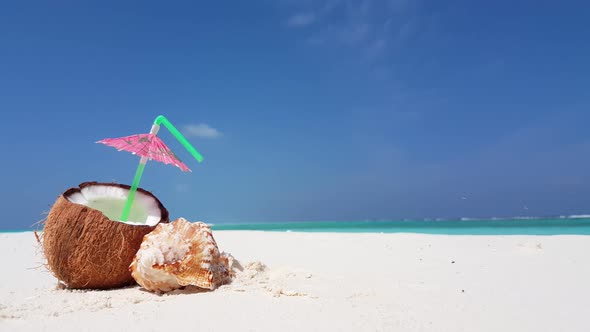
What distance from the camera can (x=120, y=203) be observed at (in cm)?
450

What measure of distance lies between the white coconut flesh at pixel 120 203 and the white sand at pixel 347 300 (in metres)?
0.88

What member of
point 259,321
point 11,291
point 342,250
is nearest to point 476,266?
point 342,250

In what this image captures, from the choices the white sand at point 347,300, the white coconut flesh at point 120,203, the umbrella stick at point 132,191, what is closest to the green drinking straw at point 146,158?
the umbrella stick at point 132,191

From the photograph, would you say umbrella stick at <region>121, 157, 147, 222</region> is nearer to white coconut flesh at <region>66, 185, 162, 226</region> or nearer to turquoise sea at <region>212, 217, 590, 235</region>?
white coconut flesh at <region>66, 185, 162, 226</region>

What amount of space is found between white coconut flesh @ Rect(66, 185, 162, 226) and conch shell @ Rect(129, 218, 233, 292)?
29.8 inches

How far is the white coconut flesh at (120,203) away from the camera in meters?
4.43

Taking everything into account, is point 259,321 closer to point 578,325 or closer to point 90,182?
point 578,325

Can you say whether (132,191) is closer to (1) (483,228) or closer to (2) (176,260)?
(2) (176,260)

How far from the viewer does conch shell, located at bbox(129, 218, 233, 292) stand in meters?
3.52

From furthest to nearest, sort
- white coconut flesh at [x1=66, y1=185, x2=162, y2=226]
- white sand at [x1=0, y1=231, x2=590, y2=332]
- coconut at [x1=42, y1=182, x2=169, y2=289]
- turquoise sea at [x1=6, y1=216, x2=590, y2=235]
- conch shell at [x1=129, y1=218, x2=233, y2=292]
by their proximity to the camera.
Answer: turquoise sea at [x1=6, y1=216, x2=590, y2=235] < white coconut flesh at [x1=66, y1=185, x2=162, y2=226] < coconut at [x1=42, y1=182, x2=169, y2=289] < conch shell at [x1=129, y1=218, x2=233, y2=292] < white sand at [x1=0, y1=231, x2=590, y2=332]

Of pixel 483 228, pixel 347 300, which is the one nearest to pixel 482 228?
pixel 483 228

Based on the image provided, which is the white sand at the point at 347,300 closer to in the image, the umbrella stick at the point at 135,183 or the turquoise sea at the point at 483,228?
the umbrella stick at the point at 135,183

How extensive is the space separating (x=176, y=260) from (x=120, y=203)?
1326 millimetres

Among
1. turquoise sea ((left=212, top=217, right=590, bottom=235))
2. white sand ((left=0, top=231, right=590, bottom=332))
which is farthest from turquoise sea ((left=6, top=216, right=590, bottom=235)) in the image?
white sand ((left=0, top=231, right=590, bottom=332))
